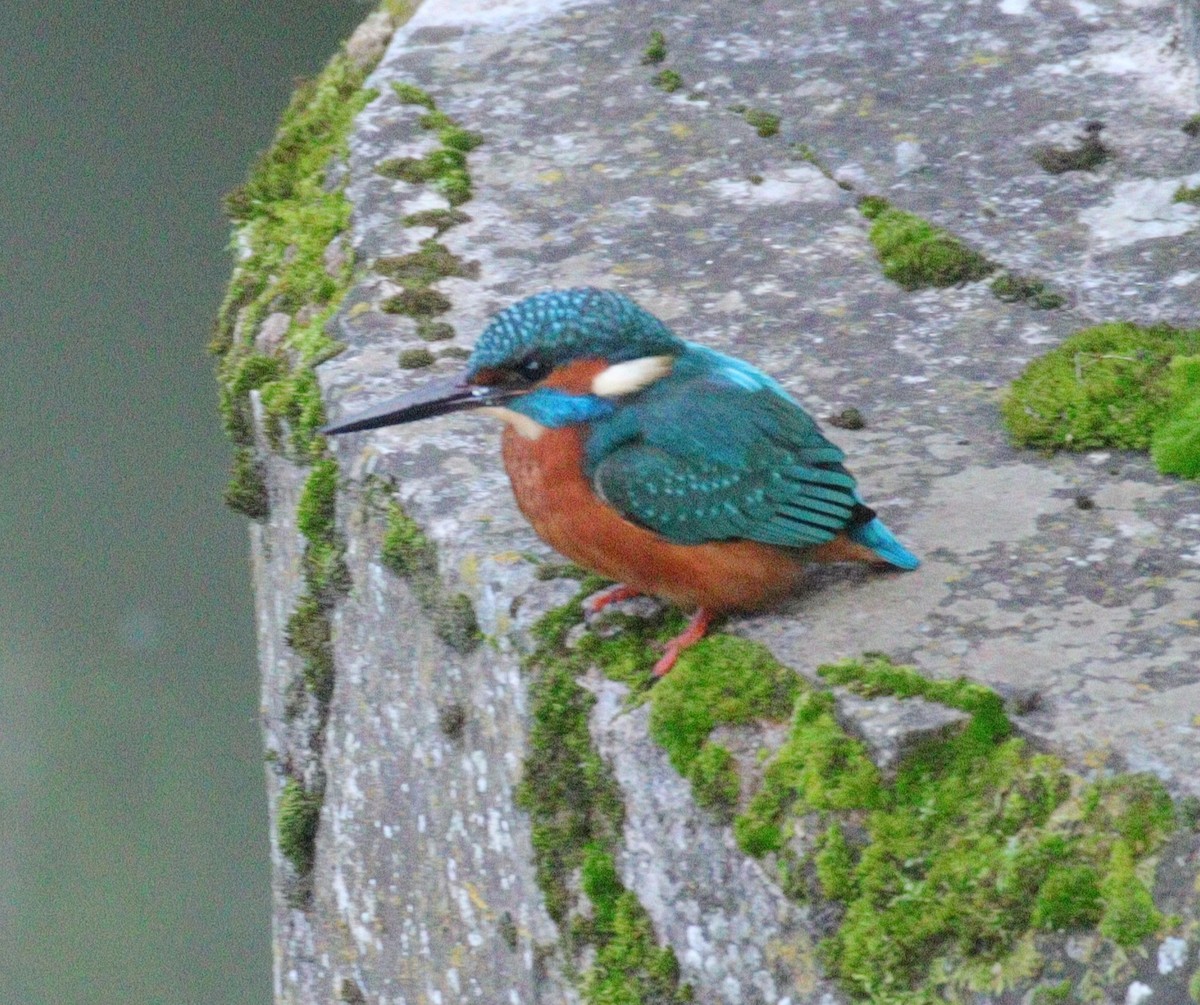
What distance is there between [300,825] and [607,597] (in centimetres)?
121

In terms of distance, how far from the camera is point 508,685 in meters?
2.76

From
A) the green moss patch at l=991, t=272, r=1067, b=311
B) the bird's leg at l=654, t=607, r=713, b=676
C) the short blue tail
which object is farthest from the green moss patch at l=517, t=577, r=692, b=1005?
the green moss patch at l=991, t=272, r=1067, b=311

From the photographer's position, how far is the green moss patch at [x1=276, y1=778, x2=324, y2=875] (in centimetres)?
360

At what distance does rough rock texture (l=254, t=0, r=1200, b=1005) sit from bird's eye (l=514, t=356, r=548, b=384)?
340 millimetres

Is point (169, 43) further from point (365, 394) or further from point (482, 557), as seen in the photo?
point (482, 557)

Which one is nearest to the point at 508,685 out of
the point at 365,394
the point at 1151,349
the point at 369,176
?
the point at 365,394

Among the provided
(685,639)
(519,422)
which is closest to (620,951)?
(685,639)

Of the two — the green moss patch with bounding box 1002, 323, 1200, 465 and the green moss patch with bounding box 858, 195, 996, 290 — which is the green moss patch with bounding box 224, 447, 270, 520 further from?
the green moss patch with bounding box 1002, 323, 1200, 465

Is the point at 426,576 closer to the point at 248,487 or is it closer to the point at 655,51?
the point at 248,487

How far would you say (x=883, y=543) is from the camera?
8.59 ft

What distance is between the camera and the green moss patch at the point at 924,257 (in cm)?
369

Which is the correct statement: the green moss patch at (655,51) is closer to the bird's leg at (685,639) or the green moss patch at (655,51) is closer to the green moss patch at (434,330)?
the green moss patch at (434,330)

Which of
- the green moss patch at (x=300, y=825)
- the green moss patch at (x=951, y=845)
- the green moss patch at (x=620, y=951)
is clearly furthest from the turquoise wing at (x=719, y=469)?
the green moss patch at (x=300, y=825)

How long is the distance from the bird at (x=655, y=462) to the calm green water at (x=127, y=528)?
18.0 ft
